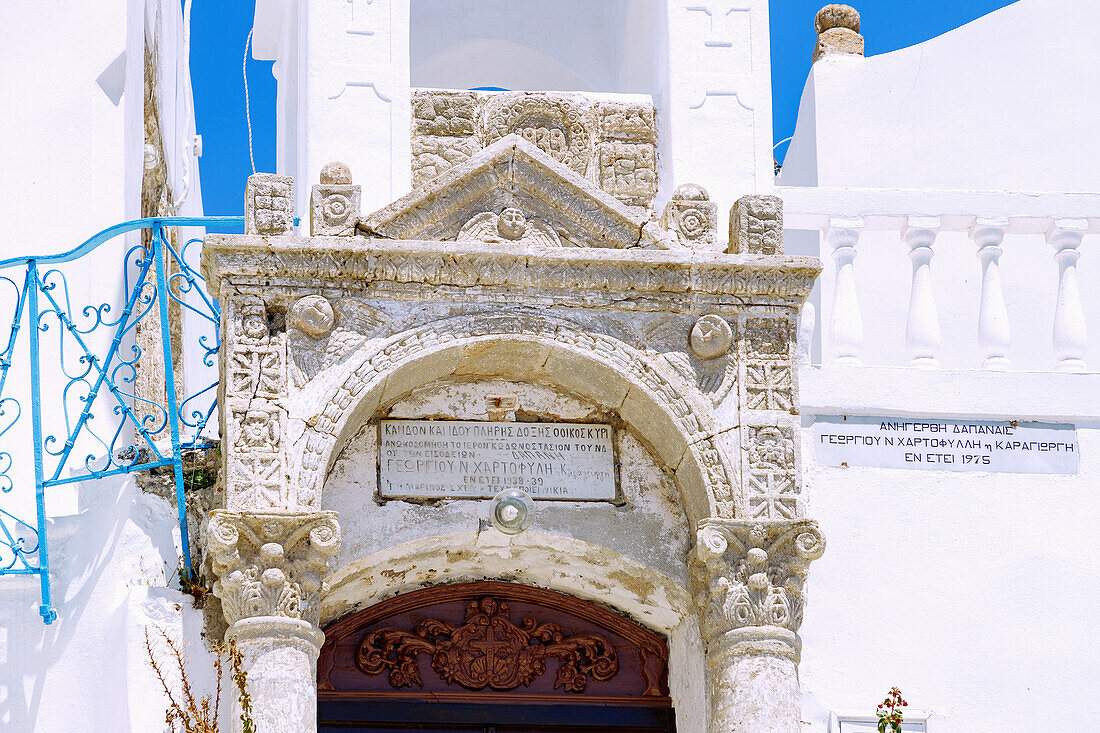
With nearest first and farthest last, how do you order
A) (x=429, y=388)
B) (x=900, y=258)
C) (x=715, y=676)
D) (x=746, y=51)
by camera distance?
(x=715, y=676) < (x=429, y=388) < (x=746, y=51) < (x=900, y=258)

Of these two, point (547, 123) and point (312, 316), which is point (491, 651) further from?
point (547, 123)

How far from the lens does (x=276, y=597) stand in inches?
258

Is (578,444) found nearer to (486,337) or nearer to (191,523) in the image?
(486,337)

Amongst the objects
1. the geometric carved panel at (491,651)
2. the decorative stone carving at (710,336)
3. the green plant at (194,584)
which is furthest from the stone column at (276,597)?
the decorative stone carving at (710,336)

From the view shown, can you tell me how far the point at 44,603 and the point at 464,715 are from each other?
1799mm

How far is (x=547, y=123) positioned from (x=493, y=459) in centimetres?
179

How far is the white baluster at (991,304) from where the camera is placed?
318 inches

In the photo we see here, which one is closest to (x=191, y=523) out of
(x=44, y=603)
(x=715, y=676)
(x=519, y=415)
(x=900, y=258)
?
(x=44, y=603)

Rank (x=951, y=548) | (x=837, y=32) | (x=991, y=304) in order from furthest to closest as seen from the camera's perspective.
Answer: (x=837, y=32)
(x=991, y=304)
(x=951, y=548)

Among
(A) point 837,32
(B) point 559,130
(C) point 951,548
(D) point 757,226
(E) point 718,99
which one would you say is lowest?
(C) point 951,548

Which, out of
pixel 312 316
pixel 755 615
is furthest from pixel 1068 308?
pixel 312 316

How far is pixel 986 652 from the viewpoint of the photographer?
755 centimetres

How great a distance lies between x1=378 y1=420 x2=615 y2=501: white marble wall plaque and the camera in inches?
288

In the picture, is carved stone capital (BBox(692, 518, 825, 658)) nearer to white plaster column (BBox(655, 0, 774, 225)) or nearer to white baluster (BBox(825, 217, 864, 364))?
white baluster (BBox(825, 217, 864, 364))
